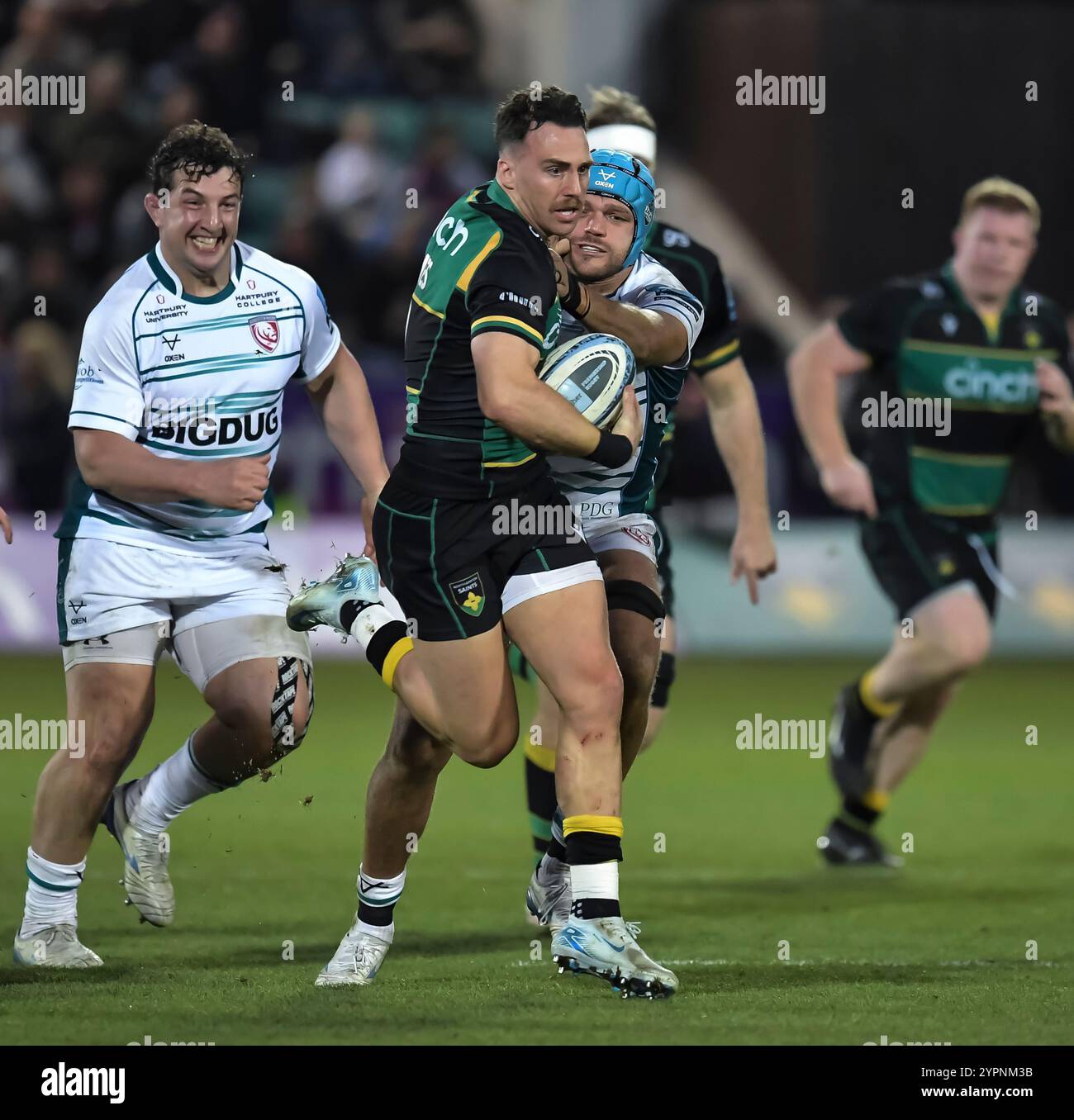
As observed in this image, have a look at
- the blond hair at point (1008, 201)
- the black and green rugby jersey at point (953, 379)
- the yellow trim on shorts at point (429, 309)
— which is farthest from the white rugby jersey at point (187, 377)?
the blond hair at point (1008, 201)

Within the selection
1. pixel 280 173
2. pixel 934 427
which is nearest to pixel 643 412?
pixel 934 427

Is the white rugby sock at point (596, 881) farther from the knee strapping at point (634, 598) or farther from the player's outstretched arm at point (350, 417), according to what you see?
the player's outstretched arm at point (350, 417)

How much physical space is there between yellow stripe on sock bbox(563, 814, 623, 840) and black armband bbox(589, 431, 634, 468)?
3.22 feet

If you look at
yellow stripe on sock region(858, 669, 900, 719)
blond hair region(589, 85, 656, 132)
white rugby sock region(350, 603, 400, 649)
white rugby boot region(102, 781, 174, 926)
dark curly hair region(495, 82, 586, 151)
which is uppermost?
blond hair region(589, 85, 656, 132)

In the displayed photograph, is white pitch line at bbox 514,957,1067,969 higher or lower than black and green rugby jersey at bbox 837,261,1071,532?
lower

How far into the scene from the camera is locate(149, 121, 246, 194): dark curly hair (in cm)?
632

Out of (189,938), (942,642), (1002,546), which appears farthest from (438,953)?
(1002,546)

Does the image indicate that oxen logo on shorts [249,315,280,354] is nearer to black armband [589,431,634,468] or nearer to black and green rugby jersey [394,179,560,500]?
black and green rugby jersey [394,179,560,500]

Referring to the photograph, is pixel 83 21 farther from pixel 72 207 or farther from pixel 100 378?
pixel 100 378

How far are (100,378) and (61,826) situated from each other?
1.39 meters

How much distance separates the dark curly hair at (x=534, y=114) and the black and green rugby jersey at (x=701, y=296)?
1718mm

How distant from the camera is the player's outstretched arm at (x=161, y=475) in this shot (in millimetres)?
6242

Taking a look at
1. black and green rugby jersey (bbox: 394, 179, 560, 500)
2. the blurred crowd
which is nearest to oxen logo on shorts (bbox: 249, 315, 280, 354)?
black and green rugby jersey (bbox: 394, 179, 560, 500)

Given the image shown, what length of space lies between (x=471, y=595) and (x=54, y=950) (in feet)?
5.70
